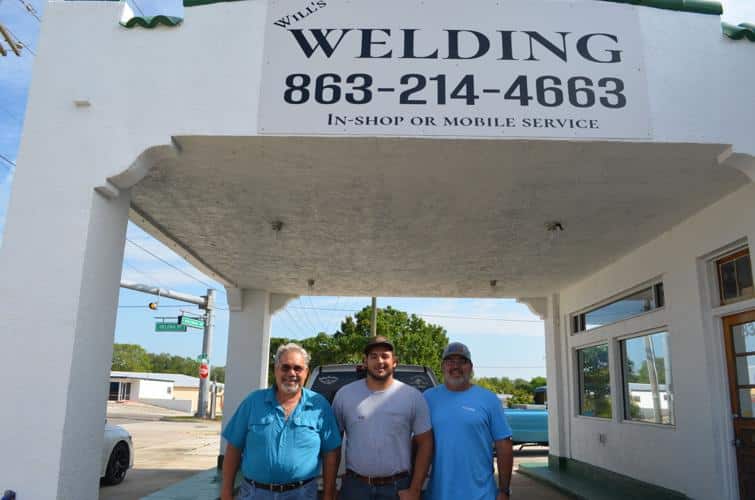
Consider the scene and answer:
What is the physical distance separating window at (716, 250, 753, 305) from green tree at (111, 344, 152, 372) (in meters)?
99.7

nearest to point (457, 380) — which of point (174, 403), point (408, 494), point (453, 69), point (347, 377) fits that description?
point (408, 494)

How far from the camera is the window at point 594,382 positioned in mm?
10602

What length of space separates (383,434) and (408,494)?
38 centimetres

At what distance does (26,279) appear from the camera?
16.0 ft

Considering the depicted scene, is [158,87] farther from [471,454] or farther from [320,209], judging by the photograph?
[471,454]

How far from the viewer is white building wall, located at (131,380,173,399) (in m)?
64.6

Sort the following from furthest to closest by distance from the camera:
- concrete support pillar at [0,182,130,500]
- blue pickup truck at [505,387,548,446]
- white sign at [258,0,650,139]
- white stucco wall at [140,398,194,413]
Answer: white stucco wall at [140,398,194,413]
blue pickup truck at [505,387,548,446]
white sign at [258,0,650,139]
concrete support pillar at [0,182,130,500]

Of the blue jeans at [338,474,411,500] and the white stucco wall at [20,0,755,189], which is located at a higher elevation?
the white stucco wall at [20,0,755,189]

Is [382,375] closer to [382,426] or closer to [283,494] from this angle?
[382,426]

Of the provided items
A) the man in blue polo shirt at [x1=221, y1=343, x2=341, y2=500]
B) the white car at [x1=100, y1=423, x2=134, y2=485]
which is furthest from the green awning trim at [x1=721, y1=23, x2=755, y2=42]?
the white car at [x1=100, y1=423, x2=134, y2=485]

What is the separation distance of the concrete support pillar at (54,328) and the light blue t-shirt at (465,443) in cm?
264

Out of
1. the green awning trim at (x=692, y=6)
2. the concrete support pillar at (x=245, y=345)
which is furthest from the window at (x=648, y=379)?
the concrete support pillar at (x=245, y=345)

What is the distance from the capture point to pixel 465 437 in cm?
400

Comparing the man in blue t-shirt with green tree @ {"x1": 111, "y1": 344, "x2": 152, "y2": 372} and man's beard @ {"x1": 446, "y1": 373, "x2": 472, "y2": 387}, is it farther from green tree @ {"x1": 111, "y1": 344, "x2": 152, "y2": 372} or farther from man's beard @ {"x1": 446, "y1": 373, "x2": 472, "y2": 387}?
green tree @ {"x1": 111, "y1": 344, "x2": 152, "y2": 372}
